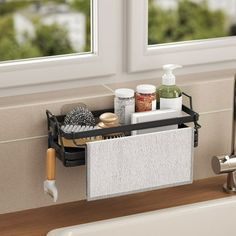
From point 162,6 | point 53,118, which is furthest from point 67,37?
point 53,118

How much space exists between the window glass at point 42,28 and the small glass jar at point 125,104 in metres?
0.57

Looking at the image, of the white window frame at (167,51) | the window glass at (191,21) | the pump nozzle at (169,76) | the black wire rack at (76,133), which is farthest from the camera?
the window glass at (191,21)

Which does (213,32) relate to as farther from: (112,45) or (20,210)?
(20,210)

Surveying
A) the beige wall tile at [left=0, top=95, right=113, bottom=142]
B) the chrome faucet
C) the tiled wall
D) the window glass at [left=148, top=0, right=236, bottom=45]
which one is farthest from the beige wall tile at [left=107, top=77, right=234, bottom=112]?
the window glass at [left=148, top=0, right=236, bottom=45]

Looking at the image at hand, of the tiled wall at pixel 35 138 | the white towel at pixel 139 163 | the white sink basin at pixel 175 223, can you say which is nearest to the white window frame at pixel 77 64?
the tiled wall at pixel 35 138

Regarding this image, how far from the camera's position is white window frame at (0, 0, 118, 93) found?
1.79 metres

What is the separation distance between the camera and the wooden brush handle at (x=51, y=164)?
66.1 inches

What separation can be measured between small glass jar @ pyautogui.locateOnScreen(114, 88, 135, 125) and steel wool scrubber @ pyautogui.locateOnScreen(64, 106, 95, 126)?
0.08 metres

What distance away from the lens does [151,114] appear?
1.74 meters

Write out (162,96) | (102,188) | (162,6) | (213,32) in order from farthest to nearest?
1. (213,32)
2. (162,6)
3. (162,96)
4. (102,188)

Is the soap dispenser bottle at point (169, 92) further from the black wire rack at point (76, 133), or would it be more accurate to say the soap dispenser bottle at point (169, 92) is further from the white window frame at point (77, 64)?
the white window frame at point (77, 64)

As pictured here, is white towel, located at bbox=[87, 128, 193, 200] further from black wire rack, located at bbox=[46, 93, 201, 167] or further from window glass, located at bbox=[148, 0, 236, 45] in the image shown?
window glass, located at bbox=[148, 0, 236, 45]

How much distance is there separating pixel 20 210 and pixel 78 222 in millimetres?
172

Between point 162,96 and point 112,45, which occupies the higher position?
point 112,45
